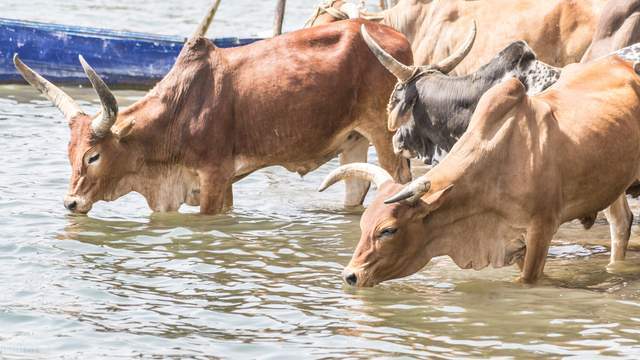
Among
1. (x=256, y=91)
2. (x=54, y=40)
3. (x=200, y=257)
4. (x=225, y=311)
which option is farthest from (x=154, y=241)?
(x=54, y=40)

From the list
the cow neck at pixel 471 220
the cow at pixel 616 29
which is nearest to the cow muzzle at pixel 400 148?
the cow at pixel 616 29

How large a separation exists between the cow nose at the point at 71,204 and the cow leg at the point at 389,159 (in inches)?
88.1

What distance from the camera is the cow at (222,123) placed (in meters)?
11.2

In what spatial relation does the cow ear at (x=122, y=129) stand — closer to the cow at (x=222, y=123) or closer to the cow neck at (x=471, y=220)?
the cow at (x=222, y=123)

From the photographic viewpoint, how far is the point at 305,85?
1123 cm

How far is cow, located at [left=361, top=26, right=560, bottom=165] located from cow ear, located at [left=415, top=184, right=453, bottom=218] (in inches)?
63.8

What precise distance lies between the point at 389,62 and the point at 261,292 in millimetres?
2029

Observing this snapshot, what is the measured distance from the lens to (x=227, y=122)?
1118cm

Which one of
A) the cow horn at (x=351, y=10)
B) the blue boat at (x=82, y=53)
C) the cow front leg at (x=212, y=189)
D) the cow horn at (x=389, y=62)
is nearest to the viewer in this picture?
the cow horn at (x=389, y=62)

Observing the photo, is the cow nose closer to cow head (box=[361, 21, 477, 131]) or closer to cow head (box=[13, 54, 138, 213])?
cow head (box=[13, 54, 138, 213])

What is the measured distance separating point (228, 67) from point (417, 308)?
3219 mm

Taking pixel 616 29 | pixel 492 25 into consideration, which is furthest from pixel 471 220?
pixel 492 25

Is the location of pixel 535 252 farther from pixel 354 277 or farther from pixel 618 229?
pixel 618 229

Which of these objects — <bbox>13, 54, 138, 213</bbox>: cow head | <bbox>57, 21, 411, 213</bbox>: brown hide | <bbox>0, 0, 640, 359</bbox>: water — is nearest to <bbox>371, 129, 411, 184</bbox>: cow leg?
<bbox>57, 21, 411, 213</bbox>: brown hide
